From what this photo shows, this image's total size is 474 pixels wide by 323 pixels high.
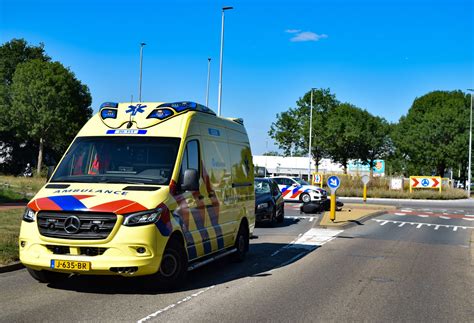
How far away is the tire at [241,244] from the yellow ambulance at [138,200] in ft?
0.80

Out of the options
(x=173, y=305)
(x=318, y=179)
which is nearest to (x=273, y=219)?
(x=173, y=305)

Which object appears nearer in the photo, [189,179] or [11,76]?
[189,179]

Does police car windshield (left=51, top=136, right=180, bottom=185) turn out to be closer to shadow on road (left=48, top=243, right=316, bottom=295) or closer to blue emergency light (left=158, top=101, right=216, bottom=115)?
blue emergency light (left=158, top=101, right=216, bottom=115)

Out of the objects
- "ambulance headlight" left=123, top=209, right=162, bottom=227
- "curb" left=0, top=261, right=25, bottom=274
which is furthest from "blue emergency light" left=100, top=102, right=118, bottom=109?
"curb" left=0, top=261, right=25, bottom=274

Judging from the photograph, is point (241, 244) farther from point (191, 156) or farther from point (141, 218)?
point (141, 218)

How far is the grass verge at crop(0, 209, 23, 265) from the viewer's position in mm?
9211

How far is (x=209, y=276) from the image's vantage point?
884cm

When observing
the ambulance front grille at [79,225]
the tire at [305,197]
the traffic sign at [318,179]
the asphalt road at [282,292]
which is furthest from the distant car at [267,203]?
the traffic sign at [318,179]

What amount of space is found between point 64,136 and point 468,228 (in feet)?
130

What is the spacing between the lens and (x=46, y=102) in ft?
155

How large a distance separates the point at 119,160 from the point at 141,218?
1444 millimetres

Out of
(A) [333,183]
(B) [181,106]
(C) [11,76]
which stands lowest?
(A) [333,183]

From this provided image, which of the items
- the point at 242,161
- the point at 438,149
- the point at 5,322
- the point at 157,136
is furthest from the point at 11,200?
the point at 438,149

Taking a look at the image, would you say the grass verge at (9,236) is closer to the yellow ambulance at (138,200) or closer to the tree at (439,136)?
the yellow ambulance at (138,200)
